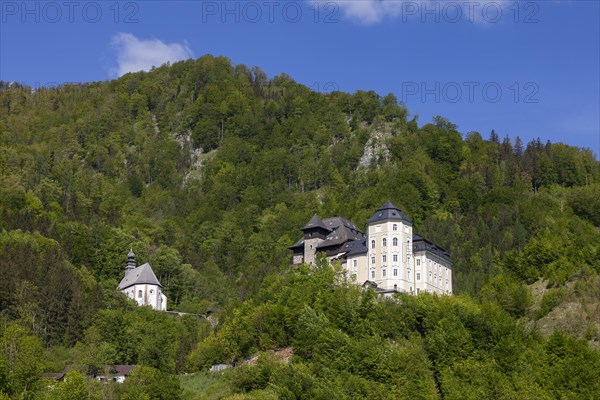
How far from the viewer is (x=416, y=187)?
401 ft

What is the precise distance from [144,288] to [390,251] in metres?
34.6

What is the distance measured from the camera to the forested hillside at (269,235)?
66812 millimetres

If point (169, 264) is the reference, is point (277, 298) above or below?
below

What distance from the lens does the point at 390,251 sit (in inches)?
3132

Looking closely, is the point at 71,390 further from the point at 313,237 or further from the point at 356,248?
the point at 313,237

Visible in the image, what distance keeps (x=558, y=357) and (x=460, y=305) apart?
7.80m

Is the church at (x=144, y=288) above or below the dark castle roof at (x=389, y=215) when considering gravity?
below

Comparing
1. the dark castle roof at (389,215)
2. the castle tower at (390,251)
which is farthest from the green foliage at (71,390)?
the dark castle roof at (389,215)

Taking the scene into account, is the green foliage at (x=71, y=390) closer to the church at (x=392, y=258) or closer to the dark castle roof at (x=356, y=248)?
the church at (x=392, y=258)

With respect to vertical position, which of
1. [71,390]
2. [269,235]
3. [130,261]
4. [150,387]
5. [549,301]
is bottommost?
[71,390]

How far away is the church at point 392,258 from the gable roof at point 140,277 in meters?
27.2

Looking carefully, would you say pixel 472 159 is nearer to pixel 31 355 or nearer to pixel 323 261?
pixel 323 261

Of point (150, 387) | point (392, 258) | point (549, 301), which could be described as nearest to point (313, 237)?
point (392, 258)

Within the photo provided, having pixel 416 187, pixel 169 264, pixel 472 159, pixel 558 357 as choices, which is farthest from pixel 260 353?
pixel 472 159
